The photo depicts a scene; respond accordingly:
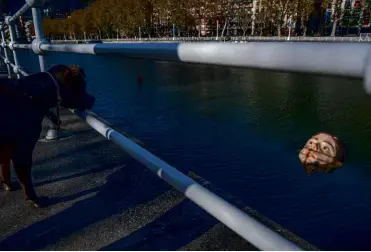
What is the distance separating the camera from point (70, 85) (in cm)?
252

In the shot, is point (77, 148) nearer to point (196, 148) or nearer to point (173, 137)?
point (196, 148)

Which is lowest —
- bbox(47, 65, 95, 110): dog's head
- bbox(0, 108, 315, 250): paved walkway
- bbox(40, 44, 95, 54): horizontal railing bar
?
bbox(0, 108, 315, 250): paved walkway

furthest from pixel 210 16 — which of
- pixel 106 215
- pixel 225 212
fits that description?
pixel 225 212

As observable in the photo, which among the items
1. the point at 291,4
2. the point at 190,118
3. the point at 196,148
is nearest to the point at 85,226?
the point at 196,148

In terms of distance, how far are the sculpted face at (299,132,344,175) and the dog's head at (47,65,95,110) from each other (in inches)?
78.2

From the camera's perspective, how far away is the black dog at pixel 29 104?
87.7 inches

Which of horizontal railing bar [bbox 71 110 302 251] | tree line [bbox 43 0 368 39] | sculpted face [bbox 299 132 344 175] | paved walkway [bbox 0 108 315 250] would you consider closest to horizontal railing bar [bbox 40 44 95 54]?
horizontal railing bar [bbox 71 110 302 251]

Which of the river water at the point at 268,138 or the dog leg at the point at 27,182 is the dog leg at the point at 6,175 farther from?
the river water at the point at 268,138

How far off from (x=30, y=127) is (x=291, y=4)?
1825 inches

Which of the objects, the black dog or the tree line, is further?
the tree line

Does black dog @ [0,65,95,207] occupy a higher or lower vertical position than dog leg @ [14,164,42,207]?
higher

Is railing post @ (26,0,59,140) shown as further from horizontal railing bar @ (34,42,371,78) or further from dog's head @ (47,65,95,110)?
horizontal railing bar @ (34,42,371,78)

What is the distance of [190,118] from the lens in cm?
888

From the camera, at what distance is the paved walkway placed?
2.02m
